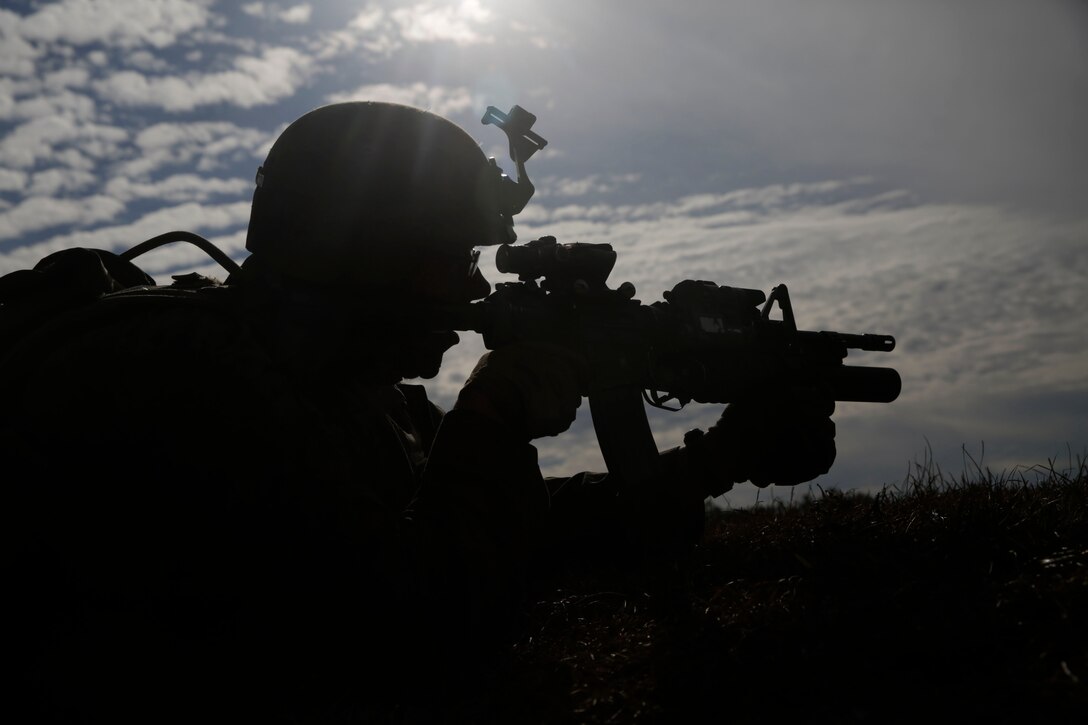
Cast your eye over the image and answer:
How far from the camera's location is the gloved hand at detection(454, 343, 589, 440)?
3.33m

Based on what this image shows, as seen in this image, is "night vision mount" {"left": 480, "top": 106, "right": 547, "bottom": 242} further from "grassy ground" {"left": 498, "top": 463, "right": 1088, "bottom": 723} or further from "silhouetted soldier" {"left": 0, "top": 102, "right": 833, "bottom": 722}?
"grassy ground" {"left": 498, "top": 463, "right": 1088, "bottom": 723}

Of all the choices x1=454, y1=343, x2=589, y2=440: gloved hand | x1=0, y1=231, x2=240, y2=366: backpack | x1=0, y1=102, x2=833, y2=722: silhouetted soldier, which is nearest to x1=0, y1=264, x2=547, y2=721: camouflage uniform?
x1=0, y1=102, x2=833, y2=722: silhouetted soldier

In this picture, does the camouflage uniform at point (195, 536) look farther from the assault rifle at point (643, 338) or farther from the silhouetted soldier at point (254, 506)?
the assault rifle at point (643, 338)

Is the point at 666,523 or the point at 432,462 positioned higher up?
the point at 432,462

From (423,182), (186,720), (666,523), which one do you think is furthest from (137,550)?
(666,523)

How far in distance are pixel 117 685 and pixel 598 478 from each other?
110 inches

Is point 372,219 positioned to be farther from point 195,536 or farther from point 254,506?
point 195,536

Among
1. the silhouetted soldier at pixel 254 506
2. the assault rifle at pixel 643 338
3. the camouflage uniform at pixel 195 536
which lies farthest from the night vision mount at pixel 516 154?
the camouflage uniform at pixel 195 536

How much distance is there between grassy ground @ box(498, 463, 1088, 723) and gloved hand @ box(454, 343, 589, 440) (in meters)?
0.84

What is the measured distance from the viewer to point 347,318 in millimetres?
3240

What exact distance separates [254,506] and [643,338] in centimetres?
253

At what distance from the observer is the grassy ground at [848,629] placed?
86.1 inches

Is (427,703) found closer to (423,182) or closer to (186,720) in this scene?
(186,720)

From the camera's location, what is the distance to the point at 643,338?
15.5 ft
